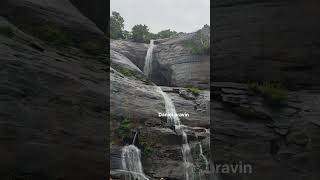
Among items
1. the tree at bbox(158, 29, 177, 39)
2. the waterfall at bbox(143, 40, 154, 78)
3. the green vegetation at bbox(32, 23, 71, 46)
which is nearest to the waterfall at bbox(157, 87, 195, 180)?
the waterfall at bbox(143, 40, 154, 78)

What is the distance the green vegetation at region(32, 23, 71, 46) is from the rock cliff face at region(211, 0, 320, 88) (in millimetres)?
3961

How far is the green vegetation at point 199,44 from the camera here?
10914mm

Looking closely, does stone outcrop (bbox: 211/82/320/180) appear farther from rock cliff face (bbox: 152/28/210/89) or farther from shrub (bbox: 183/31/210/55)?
shrub (bbox: 183/31/210/55)

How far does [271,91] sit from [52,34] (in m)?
5.84

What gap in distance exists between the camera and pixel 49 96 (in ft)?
32.2

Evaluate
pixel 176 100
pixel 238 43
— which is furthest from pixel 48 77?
pixel 238 43

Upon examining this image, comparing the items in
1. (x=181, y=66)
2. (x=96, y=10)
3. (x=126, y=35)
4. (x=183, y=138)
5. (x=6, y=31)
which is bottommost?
(x=183, y=138)

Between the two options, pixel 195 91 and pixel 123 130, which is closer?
pixel 123 130

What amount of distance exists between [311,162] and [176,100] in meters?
3.66

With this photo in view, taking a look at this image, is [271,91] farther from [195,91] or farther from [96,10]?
[96,10]

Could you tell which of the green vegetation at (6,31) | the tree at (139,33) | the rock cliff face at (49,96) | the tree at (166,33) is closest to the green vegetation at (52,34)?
the rock cliff face at (49,96)

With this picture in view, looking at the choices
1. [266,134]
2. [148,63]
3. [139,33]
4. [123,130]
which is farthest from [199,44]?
[123,130]

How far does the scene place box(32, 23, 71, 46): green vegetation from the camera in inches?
412

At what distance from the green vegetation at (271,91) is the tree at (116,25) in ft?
12.3
